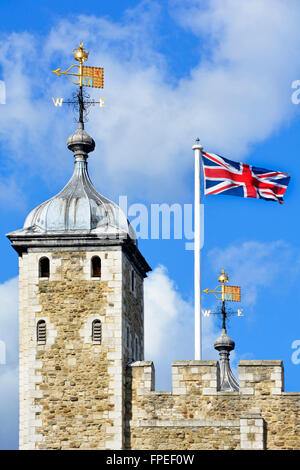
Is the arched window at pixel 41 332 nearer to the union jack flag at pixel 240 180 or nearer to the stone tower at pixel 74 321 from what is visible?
the stone tower at pixel 74 321

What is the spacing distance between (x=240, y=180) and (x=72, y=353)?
8.59m

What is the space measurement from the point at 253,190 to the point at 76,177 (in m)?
6.16

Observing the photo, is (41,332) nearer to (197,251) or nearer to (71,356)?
(71,356)

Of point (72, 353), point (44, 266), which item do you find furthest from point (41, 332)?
point (44, 266)

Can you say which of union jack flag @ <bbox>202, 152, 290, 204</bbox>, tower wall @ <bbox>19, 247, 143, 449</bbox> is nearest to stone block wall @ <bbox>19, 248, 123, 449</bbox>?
tower wall @ <bbox>19, 247, 143, 449</bbox>

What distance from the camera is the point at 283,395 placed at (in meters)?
55.9

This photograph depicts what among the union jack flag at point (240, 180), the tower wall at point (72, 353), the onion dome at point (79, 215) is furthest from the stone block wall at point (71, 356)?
the union jack flag at point (240, 180)

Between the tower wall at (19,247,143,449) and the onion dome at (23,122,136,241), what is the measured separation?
2.53 ft

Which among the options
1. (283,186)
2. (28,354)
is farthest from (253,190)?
(28,354)

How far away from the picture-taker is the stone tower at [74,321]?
55.8 meters

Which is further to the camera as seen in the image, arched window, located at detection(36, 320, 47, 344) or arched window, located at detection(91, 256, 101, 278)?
arched window, located at detection(91, 256, 101, 278)

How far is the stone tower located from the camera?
183 feet

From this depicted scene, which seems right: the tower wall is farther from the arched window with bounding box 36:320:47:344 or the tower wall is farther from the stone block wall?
the arched window with bounding box 36:320:47:344
